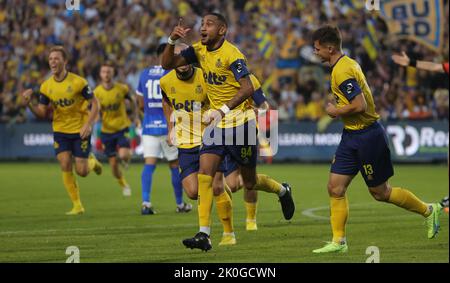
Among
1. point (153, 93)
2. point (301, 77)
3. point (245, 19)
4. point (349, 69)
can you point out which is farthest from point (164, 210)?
point (245, 19)

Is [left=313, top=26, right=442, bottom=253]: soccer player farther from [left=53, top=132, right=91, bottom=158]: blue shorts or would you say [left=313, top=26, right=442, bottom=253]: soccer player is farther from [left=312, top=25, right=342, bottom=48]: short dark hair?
[left=53, top=132, right=91, bottom=158]: blue shorts

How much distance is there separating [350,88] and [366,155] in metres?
0.79

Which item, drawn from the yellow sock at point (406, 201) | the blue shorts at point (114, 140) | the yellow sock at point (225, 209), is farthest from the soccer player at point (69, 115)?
the yellow sock at point (406, 201)

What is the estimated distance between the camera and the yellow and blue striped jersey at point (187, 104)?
Answer: 11.7m

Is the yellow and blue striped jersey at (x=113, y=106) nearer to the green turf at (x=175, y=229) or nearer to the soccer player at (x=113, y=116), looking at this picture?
the soccer player at (x=113, y=116)

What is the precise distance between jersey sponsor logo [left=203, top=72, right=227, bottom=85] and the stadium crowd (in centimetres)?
1780

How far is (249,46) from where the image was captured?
102ft

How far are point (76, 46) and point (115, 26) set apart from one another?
1555 millimetres

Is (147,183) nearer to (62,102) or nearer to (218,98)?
(62,102)

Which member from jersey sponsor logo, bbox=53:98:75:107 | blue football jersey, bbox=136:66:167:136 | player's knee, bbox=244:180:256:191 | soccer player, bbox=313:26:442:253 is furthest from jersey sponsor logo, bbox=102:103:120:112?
soccer player, bbox=313:26:442:253

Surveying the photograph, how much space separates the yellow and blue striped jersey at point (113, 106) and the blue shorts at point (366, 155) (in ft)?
26.9

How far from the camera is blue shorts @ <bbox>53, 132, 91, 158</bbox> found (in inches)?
582

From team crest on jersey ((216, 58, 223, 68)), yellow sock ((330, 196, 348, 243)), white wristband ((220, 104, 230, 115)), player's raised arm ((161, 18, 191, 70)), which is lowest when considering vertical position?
yellow sock ((330, 196, 348, 243))

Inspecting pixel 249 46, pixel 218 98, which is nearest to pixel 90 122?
pixel 218 98
